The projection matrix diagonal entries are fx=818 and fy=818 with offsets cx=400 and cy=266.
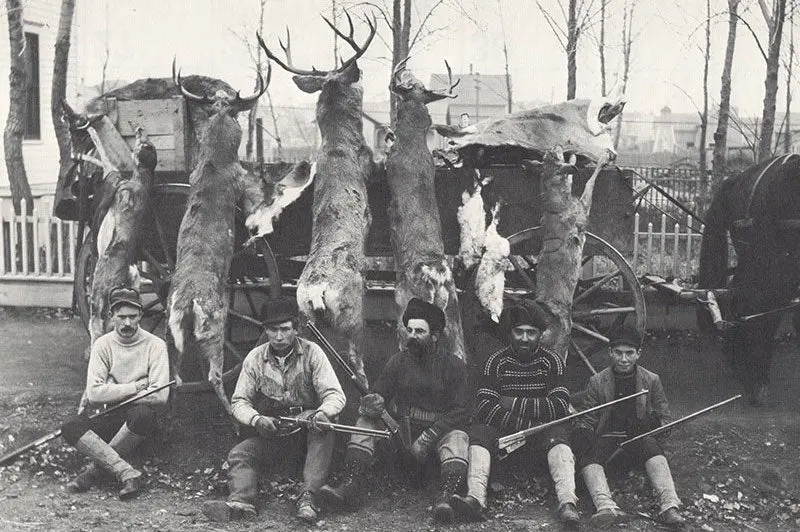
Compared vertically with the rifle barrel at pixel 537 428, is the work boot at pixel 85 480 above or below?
below

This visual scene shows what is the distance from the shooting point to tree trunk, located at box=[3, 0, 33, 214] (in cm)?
1143

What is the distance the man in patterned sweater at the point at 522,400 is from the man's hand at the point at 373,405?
1.91 ft

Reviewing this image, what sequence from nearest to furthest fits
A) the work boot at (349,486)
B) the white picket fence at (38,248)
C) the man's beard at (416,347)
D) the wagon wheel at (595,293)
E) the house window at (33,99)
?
the work boot at (349,486) < the man's beard at (416,347) < the wagon wheel at (595,293) < the white picket fence at (38,248) < the house window at (33,99)

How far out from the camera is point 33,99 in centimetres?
1459

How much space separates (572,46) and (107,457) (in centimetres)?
1085

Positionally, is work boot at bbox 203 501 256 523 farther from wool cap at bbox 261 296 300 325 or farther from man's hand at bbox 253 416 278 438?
wool cap at bbox 261 296 300 325

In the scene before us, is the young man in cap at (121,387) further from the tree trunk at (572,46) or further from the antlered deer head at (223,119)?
the tree trunk at (572,46)

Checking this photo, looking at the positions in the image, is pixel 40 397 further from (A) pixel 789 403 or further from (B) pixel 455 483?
(A) pixel 789 403

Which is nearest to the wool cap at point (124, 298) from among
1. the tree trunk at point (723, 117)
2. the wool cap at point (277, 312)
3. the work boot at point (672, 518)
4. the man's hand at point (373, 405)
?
the wool cap at point (277, 312)

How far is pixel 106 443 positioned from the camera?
533cm

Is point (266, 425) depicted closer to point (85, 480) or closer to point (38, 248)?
point (85, 480)

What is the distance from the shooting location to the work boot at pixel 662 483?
4.71 m

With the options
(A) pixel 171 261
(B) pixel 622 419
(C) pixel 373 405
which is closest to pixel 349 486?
(C) pixel 373 405

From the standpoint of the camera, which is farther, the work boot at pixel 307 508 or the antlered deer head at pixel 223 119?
the antlered deer head at pixel 223 119
